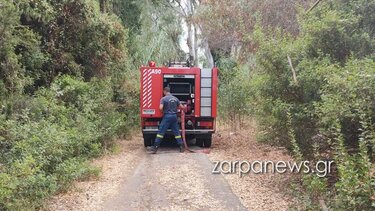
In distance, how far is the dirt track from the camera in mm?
6656

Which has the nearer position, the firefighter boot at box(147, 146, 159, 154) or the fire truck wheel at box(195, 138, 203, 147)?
the firefighter boot at box(147, 146, 159, 154)

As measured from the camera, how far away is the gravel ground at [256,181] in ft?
22.3

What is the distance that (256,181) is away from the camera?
8.28 metres

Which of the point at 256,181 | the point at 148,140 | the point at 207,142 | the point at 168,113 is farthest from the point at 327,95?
the point at 148,140

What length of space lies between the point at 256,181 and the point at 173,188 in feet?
5.79

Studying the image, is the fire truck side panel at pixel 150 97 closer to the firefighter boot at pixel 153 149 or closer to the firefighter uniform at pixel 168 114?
the firefighter uniform at pixel 168 114

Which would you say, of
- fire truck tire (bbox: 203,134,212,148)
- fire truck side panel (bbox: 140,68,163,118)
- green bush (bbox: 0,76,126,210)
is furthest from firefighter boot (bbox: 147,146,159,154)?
fire truck tire (bbox: 203,134,212,148)

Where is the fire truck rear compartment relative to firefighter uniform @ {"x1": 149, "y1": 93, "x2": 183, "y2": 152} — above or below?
above

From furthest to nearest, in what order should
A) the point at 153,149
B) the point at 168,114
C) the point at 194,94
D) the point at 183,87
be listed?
the point at 183,87 → the point at 194,94 → the point at 153,149 → the point at 168,114

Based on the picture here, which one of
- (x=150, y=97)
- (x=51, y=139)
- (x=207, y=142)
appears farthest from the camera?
(x=207, y=142)

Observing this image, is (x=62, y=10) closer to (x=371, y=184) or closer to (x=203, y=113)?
(x=203, y=113)

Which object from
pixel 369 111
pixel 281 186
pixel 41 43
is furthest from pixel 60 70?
pixel 369 111

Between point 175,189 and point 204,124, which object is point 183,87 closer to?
point 204,124

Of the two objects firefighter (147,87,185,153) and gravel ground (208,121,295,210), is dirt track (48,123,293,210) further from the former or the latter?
firefighter (147,87,185,153)
